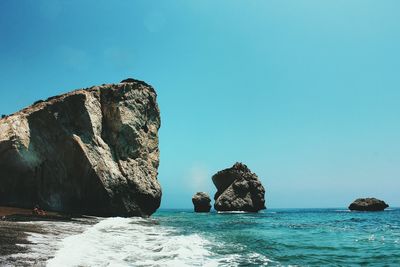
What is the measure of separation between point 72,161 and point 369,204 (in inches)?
3127

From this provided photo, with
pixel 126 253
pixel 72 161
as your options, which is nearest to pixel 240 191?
pixel 72 161

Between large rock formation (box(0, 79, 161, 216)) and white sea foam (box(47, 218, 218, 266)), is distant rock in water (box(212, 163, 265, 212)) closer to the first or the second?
large rock formation (box(0, 79, 161, 216))

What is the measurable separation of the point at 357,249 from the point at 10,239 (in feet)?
52.6

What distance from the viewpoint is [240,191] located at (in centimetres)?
7625

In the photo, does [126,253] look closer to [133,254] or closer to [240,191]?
[133,254]

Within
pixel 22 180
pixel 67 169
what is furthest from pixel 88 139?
pixel 22 180

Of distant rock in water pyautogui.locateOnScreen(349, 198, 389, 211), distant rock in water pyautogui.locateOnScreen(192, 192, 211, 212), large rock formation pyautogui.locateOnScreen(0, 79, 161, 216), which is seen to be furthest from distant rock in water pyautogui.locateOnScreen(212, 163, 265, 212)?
large rock formation pyautogui.locateOnScreen(0, 79, 161, 216)

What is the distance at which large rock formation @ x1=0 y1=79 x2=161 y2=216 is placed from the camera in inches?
1380

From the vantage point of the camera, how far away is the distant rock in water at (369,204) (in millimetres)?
88812

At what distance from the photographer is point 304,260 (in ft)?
47.9

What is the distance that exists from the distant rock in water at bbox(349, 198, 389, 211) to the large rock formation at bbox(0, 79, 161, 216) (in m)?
69.2

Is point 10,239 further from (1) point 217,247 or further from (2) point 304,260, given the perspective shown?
(2) point 304,260

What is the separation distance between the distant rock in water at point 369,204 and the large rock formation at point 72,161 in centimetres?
6918

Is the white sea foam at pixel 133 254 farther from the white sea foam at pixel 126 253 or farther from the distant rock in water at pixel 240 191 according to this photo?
the distant rock in water at pixel 240 191
